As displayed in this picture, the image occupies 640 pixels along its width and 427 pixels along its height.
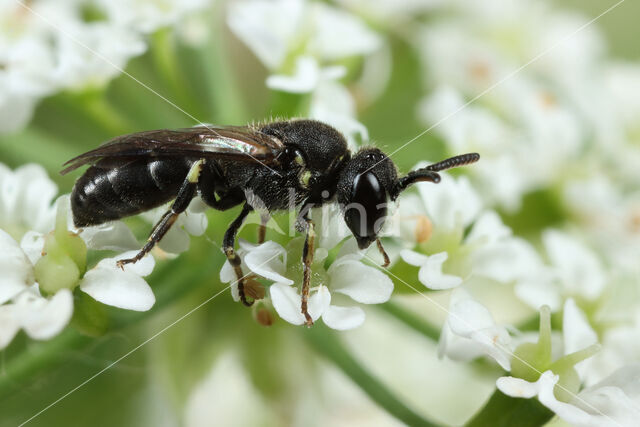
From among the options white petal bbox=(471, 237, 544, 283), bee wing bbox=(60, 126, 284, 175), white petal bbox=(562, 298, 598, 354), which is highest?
bee wing bbox=(60, 126, 284, 175)

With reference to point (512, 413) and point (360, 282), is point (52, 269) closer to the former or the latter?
point (360, 282)

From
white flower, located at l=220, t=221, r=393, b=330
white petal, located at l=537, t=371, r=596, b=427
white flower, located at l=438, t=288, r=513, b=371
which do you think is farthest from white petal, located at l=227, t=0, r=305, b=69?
white petal, located at l=537, t=371, r=596, b=427

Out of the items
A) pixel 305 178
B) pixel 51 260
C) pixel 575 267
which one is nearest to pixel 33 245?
pixel 51 260

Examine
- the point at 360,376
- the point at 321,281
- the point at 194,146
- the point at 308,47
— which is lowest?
the point at 360,376

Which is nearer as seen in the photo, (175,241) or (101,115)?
(175,241)

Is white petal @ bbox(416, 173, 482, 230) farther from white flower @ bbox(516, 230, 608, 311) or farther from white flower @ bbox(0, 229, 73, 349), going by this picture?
white flower @ bbox(0, 229, 73, 349)

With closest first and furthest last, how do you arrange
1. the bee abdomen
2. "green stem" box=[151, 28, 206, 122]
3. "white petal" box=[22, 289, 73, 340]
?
"white petal" box=[22, 289, 73, 340]
the bee abdomen
"green stem" box=[151, 28, 206, 122]

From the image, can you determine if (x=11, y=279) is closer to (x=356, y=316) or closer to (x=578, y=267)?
(x=356, y=316)
